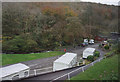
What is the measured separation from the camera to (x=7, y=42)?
14891 mm

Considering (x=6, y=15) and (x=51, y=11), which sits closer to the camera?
(x=6, y=15)

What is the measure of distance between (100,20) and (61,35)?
11302 mm

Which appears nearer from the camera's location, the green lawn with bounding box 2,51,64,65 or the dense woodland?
the green lawn with bounding box 2,51,64,65

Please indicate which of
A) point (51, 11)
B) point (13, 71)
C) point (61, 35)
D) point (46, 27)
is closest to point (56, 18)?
point (51, 11)

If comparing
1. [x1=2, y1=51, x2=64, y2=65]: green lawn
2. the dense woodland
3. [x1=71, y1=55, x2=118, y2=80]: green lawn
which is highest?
the dense woodland

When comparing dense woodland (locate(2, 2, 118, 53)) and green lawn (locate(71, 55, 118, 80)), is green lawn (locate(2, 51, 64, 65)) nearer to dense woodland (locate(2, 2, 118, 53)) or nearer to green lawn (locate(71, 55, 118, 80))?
dense woodland (locate(2, 2, 118, 53))

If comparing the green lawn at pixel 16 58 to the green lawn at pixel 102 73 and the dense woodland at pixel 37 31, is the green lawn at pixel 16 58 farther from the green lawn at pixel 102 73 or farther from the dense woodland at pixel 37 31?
the green lawn at pixel 102 73

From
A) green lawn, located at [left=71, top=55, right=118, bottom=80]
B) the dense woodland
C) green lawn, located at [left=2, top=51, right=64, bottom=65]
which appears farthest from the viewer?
the dense woodland

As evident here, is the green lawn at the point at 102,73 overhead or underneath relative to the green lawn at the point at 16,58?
overhead

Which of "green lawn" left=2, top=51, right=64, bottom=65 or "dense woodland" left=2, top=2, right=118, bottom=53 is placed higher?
"dense woodland" left=2, top=2, right=118, bottom=53

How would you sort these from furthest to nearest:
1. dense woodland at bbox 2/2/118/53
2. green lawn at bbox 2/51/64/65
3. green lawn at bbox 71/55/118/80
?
1. dense woodland at bbox 2/2/118/53
2. green lawn at bbox 2/51/64/65
3. green lawn at bbox 71/55/118/80

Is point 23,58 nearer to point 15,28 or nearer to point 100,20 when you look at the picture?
point 15,28

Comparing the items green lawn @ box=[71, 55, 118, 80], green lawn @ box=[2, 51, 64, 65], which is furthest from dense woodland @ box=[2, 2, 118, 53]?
green lawn @ box=[71, 55, 118, 80]

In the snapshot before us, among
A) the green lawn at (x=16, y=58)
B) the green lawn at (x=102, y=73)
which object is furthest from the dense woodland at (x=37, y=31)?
the green lawn at (x=102, y=73)
